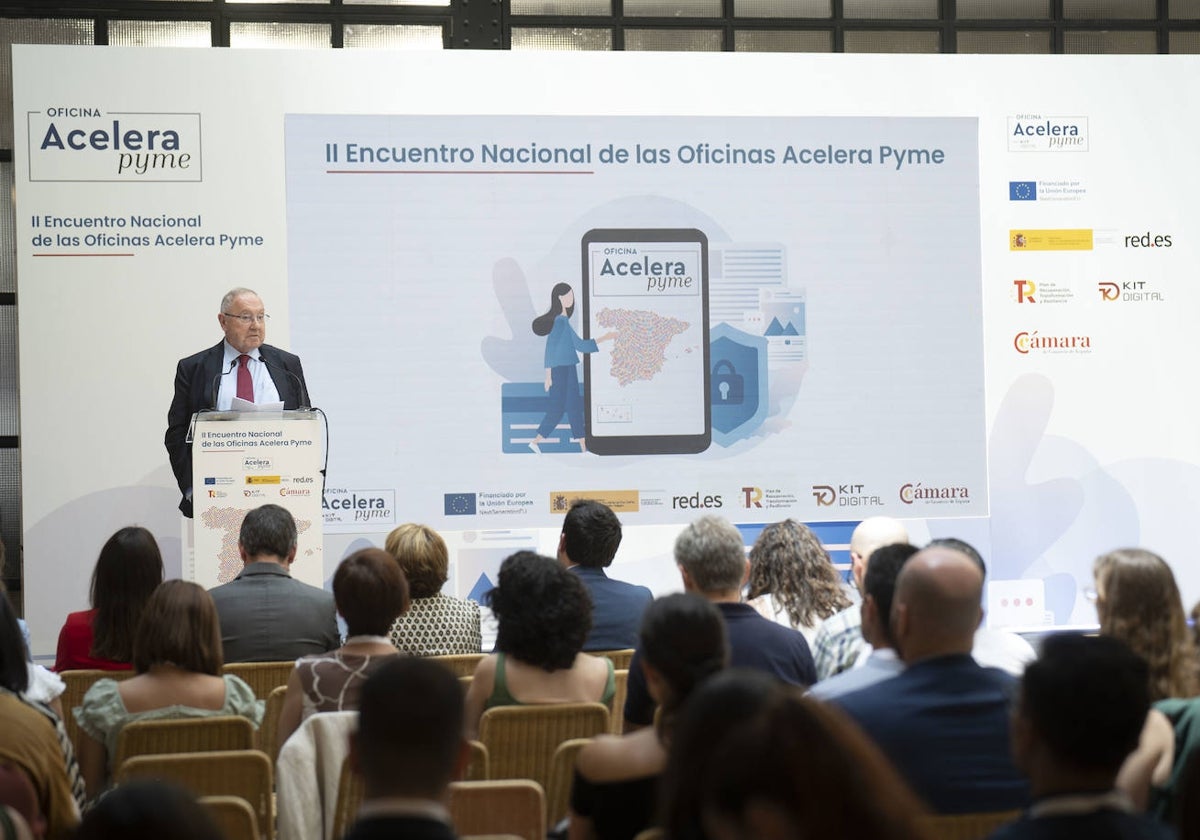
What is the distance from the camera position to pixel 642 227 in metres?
7.41

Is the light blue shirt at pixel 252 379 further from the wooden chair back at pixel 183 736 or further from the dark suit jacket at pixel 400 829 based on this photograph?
the dark suit jacket at pixel 400 829

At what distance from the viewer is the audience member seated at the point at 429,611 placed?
16.9 feet

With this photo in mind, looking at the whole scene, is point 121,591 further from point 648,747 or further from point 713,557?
point 648,747

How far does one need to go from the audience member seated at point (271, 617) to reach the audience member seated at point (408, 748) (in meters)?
2.89

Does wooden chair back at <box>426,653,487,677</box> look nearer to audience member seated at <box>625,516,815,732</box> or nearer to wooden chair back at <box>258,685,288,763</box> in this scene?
wooden chair back at <box>258,685,288,763</box>

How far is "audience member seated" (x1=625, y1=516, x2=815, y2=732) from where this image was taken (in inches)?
136

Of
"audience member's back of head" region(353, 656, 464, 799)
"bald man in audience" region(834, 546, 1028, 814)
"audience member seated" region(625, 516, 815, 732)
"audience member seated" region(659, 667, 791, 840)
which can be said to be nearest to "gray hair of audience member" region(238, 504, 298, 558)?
"audience member seated" region(625, 516, 815, 732)

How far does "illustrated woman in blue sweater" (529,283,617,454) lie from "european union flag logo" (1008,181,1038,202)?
2.49m

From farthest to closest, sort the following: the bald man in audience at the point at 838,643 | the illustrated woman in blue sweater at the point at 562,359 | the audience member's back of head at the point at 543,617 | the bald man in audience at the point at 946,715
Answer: the illustrated woman in blue sweater at the point at 562,359 → the bald man in audience at the point at 838,643 → the audience member's back of head at the point at 543,617 → the bald man in audience at the point at 946,715

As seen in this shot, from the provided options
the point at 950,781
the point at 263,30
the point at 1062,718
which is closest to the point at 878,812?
the point at 1062,718

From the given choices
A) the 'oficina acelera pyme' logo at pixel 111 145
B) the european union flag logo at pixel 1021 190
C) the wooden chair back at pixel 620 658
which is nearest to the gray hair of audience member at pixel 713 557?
the wooden chair back at pixel 620 658

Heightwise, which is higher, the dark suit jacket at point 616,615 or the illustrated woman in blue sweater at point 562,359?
the illustrated woman in blue sweater at point 562,359

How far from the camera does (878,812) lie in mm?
1382

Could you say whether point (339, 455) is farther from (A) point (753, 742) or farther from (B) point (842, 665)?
(A) point (753, 742)
